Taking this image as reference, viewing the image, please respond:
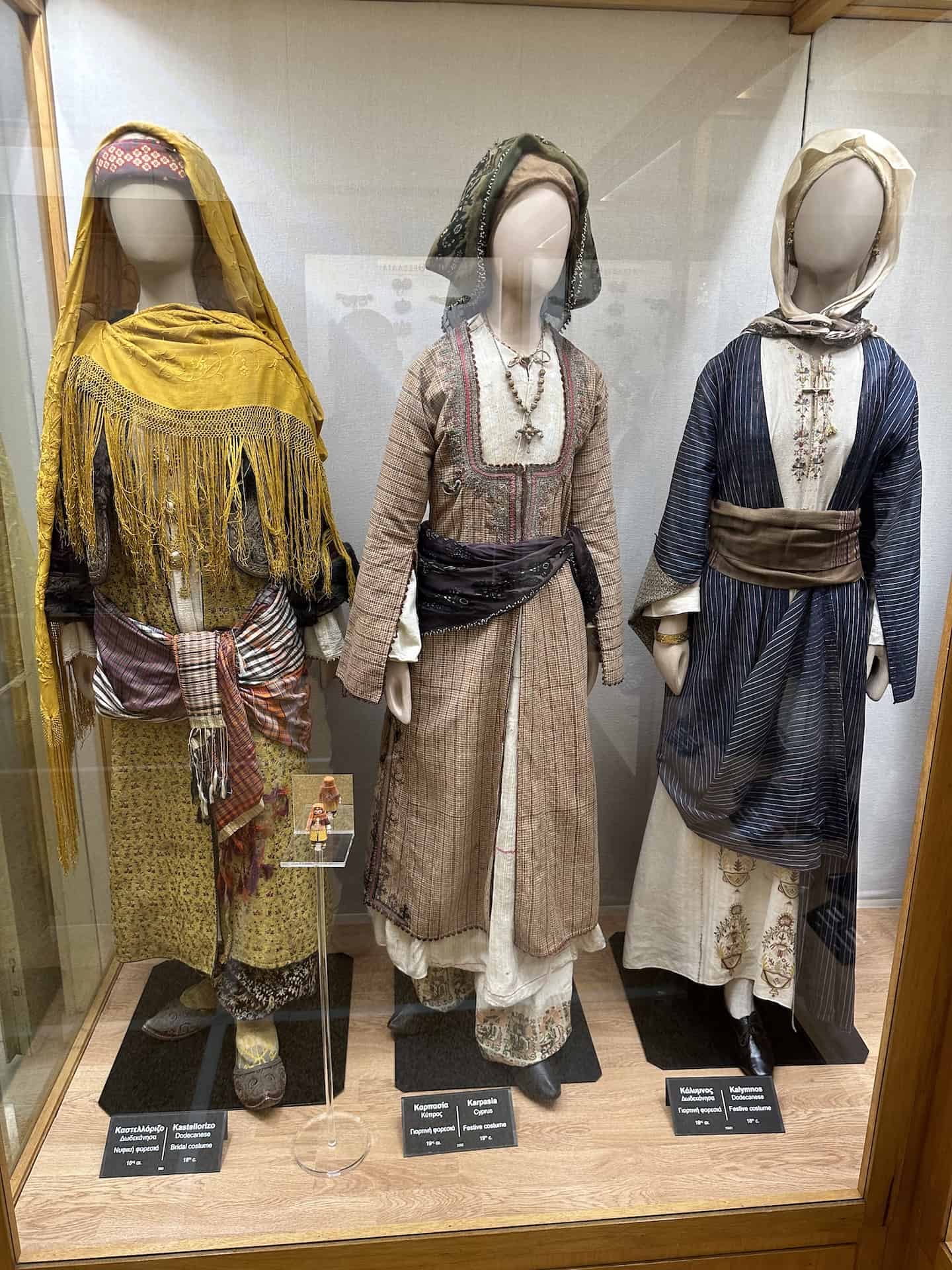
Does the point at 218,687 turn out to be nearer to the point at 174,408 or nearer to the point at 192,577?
the point at 192,577

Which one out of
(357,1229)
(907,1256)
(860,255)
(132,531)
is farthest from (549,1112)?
(860,255)

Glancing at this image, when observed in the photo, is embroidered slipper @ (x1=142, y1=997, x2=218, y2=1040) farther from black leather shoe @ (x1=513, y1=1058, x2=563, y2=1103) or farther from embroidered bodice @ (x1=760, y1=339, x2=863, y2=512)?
embroidered bodice @ (x1=760, y1=339, x2=863, y2=512)

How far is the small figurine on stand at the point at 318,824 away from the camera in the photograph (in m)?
1.43

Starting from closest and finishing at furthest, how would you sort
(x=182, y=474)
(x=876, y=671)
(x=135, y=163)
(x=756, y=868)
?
1. (x=135, y=163)
2. (x=182, y=474)
3. (x=876, y=671)
4. (x=756, y=868)

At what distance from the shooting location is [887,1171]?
1.48 m

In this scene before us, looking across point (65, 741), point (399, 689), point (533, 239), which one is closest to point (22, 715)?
point (65, 741)

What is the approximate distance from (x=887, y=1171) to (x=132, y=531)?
5.20 ft

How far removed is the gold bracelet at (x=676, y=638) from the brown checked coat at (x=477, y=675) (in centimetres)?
9

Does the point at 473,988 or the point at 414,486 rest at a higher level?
the point at 414,486

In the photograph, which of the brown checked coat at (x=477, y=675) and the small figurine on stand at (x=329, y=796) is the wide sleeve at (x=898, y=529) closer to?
the brown checked coat at (x=477, y=675)

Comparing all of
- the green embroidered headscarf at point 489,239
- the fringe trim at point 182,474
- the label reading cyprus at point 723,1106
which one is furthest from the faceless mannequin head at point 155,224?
the label reading cyprus at point 723,1106

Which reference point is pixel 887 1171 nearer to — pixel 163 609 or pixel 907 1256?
pixel 907 1256

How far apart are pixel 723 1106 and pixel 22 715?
141 cm

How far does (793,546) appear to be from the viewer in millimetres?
1499
